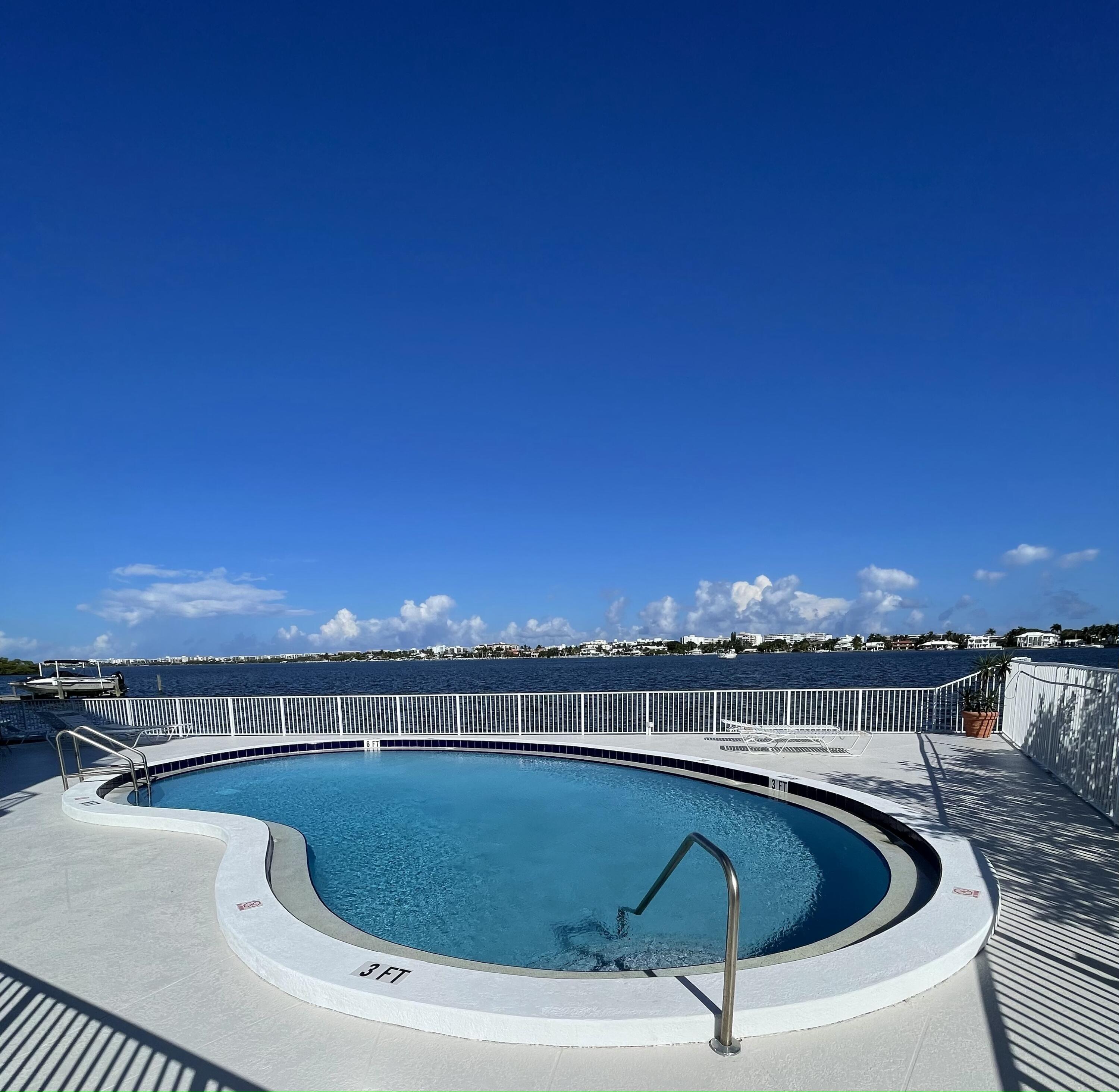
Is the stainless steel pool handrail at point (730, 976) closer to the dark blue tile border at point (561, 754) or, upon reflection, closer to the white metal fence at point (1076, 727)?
the dark blue tile border at point (561, 754)

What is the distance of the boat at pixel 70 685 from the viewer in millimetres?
11617

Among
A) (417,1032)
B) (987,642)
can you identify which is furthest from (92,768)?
(987,642)

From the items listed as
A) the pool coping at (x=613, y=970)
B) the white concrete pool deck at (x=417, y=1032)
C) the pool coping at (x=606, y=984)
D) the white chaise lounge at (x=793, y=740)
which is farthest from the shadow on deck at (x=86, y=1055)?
the white chaise lounge at (x=793, y=740)

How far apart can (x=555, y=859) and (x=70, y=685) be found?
10832 millimetres

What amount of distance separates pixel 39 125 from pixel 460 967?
1387 centimetres

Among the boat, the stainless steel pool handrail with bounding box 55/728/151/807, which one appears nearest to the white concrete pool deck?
the stainless steel pool handrail with bounding box 55/728/151/807

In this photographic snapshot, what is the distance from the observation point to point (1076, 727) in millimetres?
6727

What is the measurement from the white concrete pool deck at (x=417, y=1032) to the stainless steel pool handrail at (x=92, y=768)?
2.54 metres

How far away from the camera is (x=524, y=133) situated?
13.1 meters

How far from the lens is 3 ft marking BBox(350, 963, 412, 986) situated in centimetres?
311

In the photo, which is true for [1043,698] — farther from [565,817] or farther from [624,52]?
[624,52]

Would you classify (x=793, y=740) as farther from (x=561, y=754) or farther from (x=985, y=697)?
(x=561, y=754)

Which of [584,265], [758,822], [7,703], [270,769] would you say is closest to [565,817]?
[758,822]

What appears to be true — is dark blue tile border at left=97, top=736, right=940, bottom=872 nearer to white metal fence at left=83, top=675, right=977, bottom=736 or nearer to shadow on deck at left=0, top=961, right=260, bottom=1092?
white metal fence at left=83, top=675, right=977, bottom=736
